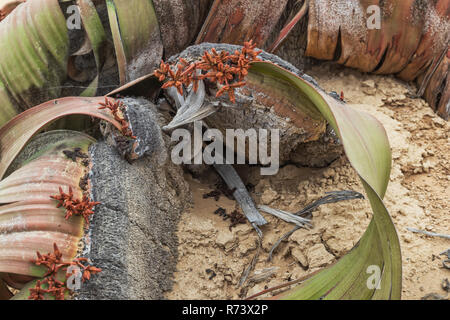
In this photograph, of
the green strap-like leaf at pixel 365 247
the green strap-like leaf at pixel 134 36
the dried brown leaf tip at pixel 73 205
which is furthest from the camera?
the green strap-like leaf at pixel 134 36

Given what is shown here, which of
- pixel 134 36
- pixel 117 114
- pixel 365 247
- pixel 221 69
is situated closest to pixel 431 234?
pixel 365 247

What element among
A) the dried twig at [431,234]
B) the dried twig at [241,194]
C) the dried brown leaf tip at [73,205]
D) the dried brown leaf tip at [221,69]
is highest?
the dried brown leaf tip at [221,69]

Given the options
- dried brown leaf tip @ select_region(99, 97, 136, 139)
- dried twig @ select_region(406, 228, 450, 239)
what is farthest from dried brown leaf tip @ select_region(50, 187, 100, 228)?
dried twig @ select_region(406, 228, 450, 239)

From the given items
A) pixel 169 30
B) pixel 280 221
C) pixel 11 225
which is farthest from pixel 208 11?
pixel 11 225

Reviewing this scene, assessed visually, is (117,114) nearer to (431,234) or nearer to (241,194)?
(241,194)

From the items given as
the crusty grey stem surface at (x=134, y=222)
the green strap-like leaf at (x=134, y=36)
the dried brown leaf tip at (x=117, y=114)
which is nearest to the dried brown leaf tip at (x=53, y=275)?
the crusty grey stem surface at (x=134, y=222)

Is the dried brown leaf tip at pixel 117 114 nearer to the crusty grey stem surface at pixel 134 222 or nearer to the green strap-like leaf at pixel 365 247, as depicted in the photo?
the crusty grey stem surface at pixel 134 222

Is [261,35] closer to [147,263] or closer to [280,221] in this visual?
[280,221]
